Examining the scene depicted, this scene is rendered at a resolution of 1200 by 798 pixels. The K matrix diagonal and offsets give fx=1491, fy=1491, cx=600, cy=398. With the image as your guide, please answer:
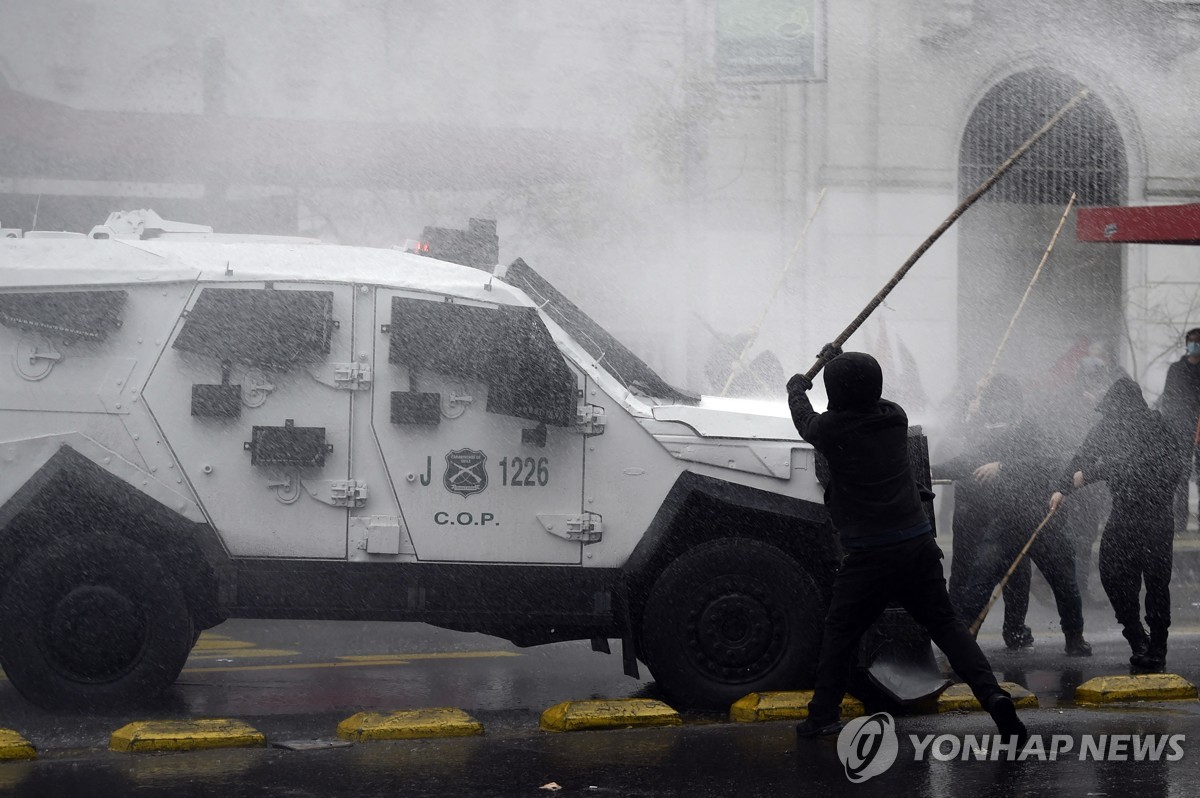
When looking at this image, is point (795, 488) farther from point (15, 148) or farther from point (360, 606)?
point (15, 148)

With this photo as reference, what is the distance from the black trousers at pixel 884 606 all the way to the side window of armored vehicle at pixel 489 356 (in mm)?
1320

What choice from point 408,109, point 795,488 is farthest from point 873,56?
point 795,488

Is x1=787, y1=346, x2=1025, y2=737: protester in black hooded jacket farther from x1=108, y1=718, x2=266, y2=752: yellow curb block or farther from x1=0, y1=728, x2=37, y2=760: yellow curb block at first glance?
x1=0, y1=728, x2=37, y2=760: yellow curb block

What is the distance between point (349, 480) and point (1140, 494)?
3.91 m

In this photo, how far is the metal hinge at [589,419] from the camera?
238 inches

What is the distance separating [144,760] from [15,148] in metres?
7.48

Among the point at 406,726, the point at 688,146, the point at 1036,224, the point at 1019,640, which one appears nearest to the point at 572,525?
the point at 406,726

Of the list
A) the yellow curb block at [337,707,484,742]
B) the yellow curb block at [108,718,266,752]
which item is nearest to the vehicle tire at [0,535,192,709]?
the yellow curb block at [108,718,266,752]

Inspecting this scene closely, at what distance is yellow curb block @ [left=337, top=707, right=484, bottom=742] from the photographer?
18.5ft

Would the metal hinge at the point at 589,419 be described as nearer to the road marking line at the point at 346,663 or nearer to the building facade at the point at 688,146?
the road marking line at the point at 346,663

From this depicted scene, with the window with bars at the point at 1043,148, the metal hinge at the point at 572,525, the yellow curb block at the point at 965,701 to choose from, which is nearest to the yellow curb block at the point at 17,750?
the metal hinge at the point at 572,525

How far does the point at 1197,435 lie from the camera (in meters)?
9.53

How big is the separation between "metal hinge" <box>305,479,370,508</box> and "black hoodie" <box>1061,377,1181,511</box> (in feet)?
12.1

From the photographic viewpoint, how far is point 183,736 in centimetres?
538
